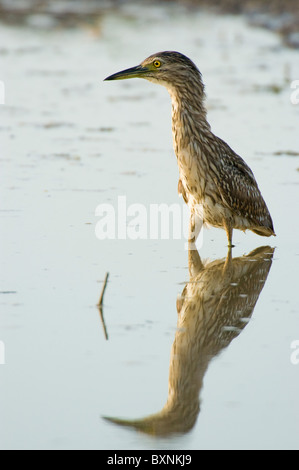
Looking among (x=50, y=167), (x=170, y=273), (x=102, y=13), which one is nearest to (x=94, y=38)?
(x=102, y=13)

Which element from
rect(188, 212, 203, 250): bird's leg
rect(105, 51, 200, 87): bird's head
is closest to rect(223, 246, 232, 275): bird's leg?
rect(188, 212, 203, 250): bird's leg

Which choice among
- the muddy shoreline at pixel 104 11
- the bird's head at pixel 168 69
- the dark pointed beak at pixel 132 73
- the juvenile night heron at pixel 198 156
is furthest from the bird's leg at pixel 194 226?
the muddy shoreline at pixel 104 11

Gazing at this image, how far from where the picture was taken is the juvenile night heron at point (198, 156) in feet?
26.9

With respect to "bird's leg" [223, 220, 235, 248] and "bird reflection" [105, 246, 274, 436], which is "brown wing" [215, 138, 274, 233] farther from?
"bird reflection" [105, 246, 274, 436]

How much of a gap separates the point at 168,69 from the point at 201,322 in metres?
2.78

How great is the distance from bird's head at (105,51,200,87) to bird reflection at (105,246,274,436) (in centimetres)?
146

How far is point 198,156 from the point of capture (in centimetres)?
817

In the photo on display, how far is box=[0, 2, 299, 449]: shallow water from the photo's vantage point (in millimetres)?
4859

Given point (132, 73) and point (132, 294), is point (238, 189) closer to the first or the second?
point (132, 73)

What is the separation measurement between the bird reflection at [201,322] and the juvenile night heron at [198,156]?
1.32 ft

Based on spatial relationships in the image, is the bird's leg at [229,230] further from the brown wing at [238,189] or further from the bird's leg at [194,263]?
the bird's leg at [194,263]
